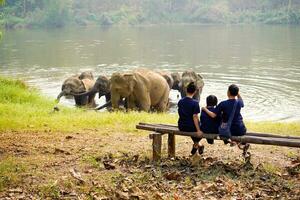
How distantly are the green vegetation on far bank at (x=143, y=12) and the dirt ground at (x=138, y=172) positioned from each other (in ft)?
251

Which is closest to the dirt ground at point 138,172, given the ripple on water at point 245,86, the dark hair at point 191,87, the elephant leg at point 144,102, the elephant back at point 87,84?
the dark hair at point 191,87

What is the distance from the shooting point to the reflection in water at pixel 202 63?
22281 mm

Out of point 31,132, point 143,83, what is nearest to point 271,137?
point 31,132

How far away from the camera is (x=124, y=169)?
7934 mm

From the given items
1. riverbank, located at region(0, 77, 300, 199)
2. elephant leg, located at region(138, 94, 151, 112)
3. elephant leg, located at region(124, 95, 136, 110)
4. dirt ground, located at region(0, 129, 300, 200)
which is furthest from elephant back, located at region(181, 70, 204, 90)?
dirt ground, located at region(0, 129, 300, 200)

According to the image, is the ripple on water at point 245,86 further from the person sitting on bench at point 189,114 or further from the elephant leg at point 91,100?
the person sitting on bench at point 189,114

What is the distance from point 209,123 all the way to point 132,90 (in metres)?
8.75

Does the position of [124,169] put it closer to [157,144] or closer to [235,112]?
[157,144]

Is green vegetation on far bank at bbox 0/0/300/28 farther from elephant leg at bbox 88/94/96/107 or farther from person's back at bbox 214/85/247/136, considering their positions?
person's back at bbox 214/85/247/136

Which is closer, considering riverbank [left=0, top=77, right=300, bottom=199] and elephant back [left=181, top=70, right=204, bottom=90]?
riverbank [left=0, top=77, right=300, bottom=199]

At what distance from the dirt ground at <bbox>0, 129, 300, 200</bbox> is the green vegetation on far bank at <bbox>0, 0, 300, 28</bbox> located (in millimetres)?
76507

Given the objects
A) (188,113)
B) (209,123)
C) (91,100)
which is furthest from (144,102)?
(209,123)

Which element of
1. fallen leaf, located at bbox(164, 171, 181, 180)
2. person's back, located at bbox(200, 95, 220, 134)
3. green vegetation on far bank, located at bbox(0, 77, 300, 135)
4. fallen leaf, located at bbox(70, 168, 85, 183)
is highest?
person's back, located at bbox(200, 95, 220, 134)

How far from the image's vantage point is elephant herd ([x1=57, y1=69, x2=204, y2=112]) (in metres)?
16.5
